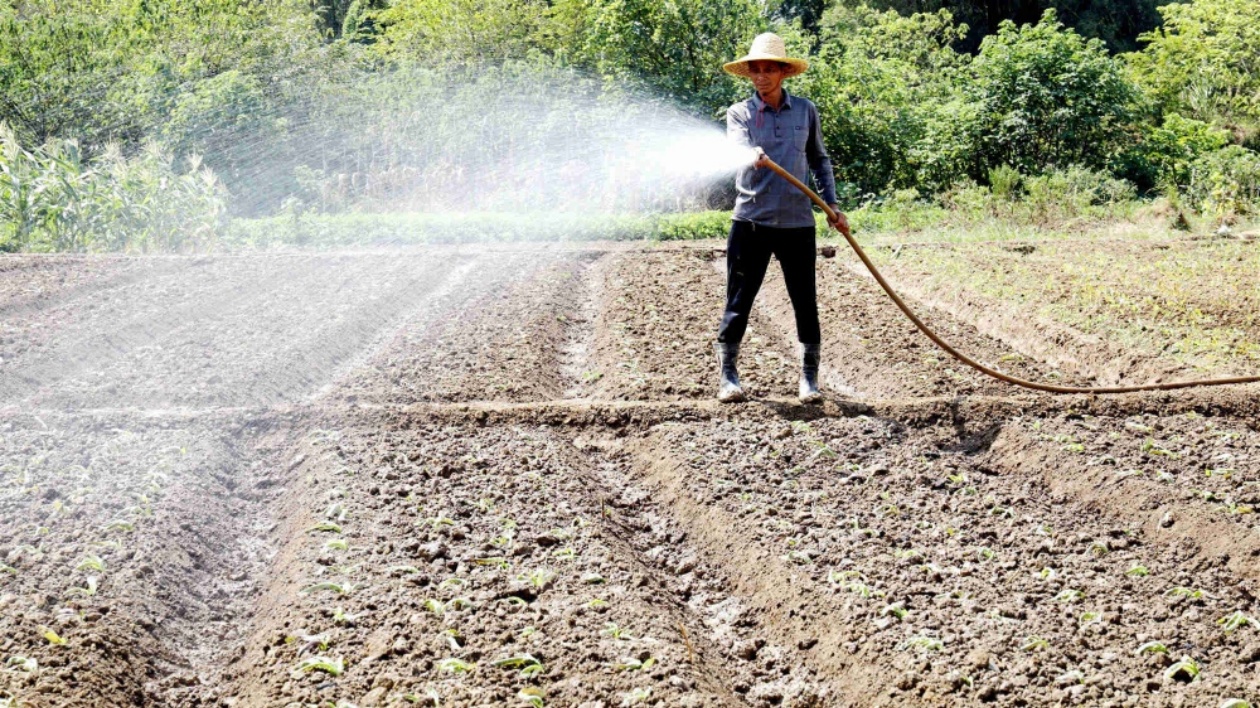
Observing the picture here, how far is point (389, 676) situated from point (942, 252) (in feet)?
34.9

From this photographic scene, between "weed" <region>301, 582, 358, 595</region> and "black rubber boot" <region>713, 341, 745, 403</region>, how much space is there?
2.87 meters

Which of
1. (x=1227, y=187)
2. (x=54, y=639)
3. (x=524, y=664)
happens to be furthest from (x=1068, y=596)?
(x=1227, y=187)

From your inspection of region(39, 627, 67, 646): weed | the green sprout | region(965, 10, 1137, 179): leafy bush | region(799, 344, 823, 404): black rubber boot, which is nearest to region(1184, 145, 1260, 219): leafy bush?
region(965, 10, 1137, 179): leafy bush

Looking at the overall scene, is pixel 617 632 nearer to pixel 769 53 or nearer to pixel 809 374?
pixel 809 374

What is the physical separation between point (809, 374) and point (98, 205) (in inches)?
442

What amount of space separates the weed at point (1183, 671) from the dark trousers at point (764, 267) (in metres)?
2.88

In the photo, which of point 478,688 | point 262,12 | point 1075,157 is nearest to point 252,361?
point 478,688

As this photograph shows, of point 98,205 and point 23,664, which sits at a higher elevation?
point 98,205

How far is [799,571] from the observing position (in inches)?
177

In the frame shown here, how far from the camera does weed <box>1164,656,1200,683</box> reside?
11.8 feet

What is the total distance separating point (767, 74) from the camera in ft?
19.7

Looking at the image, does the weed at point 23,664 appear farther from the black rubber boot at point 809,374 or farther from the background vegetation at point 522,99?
the background vegetation at point 522,99

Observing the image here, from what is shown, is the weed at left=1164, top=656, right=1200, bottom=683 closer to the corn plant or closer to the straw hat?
the straw hat

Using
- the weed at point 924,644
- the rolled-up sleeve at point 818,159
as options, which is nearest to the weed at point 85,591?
the weed at point 924,644
